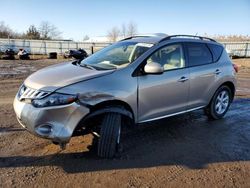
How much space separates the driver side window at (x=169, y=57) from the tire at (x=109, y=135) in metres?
1.16

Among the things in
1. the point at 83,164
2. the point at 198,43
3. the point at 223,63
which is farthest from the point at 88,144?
the point at 223,63

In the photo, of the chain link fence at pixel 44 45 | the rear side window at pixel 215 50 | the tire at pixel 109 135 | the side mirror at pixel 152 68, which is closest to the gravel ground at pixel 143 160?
the tire at pixel 109 135

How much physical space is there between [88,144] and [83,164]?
2.29 feet

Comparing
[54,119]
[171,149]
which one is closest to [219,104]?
[171,149]

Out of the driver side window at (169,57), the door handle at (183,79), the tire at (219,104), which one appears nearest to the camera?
the driver side window at (169,57)

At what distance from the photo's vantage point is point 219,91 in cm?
623

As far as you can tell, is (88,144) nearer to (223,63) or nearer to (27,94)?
(27,94)

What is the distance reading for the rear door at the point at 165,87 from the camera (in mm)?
4613

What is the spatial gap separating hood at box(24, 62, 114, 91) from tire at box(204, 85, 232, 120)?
9.18 feet

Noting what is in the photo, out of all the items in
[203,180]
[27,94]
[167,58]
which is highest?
[167,58]

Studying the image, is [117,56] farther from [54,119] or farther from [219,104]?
[219,104]

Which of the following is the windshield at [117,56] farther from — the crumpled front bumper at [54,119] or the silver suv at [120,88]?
the crumpled front bumper at [54,119]

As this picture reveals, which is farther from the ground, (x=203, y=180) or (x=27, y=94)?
(x=27, y=94)

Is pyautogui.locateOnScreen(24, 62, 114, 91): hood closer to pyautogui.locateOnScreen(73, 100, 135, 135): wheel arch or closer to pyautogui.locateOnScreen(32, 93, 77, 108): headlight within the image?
pyautogui.locateOnScreen(32, 93, 77, 108): headlight
